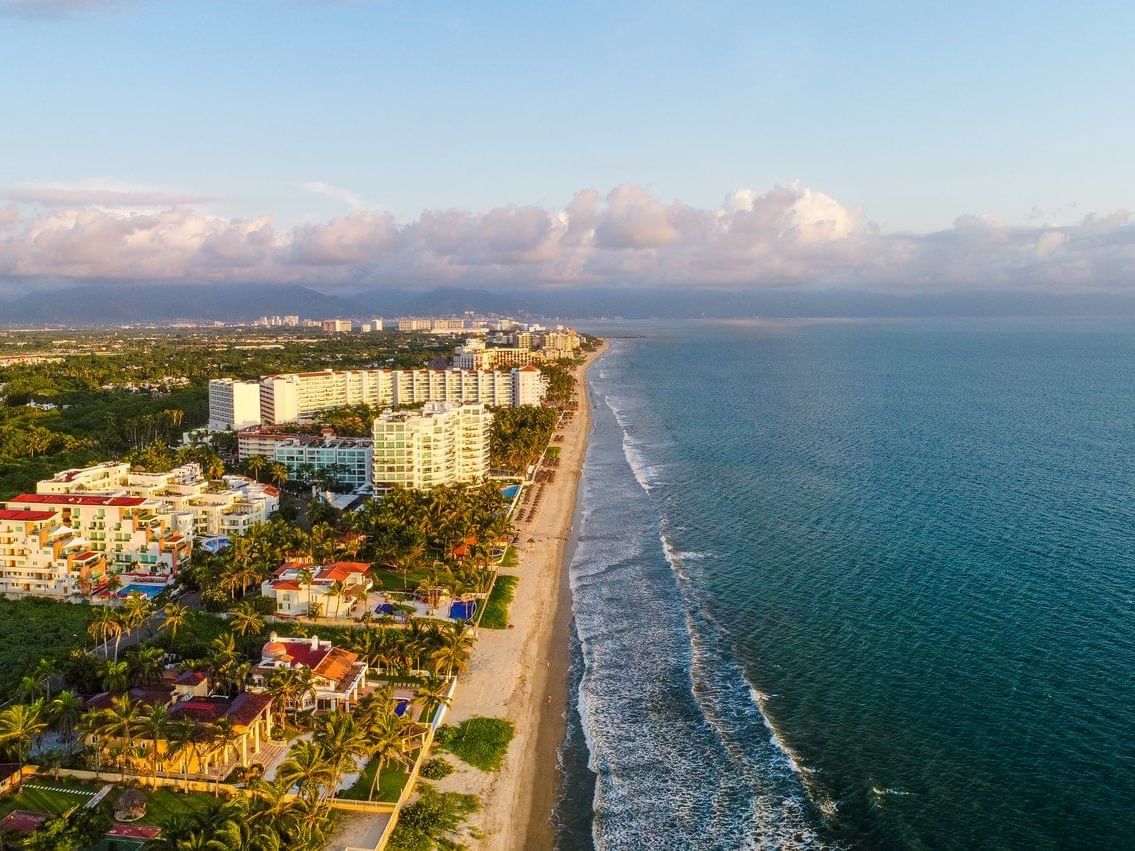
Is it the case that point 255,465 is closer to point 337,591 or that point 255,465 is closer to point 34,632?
point 337,591

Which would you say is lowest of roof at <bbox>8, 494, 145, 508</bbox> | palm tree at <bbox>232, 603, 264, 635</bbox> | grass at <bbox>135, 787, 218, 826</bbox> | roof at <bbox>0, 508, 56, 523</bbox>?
grass at <bbox>135, 787, 218, 826</bbox>

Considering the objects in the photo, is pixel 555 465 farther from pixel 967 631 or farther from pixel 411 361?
pixel 411 361

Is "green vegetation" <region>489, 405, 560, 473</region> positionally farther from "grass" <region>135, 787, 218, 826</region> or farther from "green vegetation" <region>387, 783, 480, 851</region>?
"grass" <region>135, 787, 218, 826</region>

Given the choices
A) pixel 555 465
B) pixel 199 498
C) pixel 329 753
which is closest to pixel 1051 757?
pixel 329 753

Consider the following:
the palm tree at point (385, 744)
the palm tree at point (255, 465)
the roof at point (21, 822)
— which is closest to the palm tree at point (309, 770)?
the palm tree at point (385, 744)

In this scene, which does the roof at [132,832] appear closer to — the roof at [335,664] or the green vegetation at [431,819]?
the green vegetation at [431,819]

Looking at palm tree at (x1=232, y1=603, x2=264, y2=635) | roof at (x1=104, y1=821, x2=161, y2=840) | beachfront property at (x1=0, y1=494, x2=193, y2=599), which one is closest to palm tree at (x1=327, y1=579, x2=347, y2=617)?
palm tree at (x1=232, y1=603, x2=264, y2=635)

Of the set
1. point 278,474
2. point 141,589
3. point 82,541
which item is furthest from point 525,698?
point 278,474
